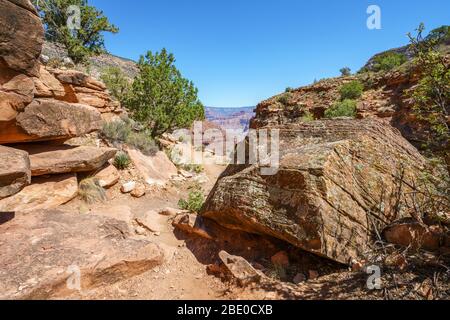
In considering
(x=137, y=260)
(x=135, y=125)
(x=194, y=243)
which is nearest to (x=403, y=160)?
(x=194, y=243)

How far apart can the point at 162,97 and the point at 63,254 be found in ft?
31.0

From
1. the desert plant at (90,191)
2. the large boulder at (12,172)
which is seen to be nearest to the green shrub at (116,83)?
the desert plant at (90,191)

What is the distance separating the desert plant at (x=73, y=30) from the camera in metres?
17.8

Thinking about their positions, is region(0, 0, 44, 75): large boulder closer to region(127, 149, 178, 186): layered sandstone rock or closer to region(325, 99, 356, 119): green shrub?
region(127, 149, 178, 186): layered sandstone rock

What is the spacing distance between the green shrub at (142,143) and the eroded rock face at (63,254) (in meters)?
5.40

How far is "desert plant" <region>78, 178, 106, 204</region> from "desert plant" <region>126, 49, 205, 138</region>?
5.64m

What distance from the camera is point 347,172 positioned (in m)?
4.10

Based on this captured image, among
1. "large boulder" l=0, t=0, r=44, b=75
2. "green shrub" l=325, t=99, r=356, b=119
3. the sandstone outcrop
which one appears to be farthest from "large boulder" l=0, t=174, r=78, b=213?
Result: "green shrub" l=325, t=99, r=356, b=119

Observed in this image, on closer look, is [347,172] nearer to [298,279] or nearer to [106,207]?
[298,279]

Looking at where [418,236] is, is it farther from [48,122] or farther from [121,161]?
[121,161]

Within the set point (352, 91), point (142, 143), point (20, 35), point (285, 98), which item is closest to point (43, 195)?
point (20, 35)

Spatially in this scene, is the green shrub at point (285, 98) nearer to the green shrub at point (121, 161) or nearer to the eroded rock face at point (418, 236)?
the green shrub at point (121, 161)

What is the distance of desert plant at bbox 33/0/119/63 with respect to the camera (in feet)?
58.4
